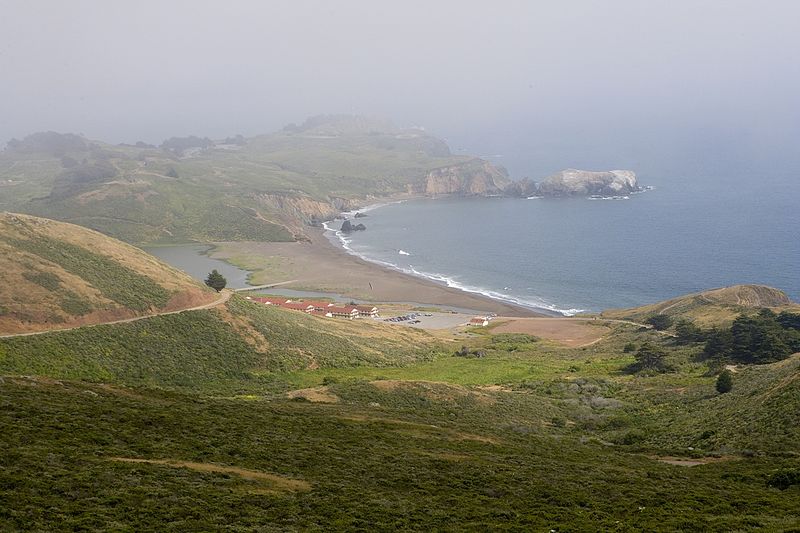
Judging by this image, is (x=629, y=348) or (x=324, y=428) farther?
(x=629, y=348)

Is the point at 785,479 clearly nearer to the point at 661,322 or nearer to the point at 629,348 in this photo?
the point at 629,348

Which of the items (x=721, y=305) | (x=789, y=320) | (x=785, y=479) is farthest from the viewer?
(x=721, y=305)

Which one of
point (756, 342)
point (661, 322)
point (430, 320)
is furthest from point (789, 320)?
point (430, 320)

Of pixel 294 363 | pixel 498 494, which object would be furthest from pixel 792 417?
pixel 294 363

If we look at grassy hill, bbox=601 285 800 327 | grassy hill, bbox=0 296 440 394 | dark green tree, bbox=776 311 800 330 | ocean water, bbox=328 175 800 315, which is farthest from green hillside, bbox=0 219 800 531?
ocean water, bbox=328 175 800 315

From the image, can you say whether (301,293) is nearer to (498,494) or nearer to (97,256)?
(97,256)

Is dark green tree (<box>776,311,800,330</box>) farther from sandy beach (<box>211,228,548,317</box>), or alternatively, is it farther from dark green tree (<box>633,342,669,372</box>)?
sandy beach (<box>211,228,548,317</box>)
